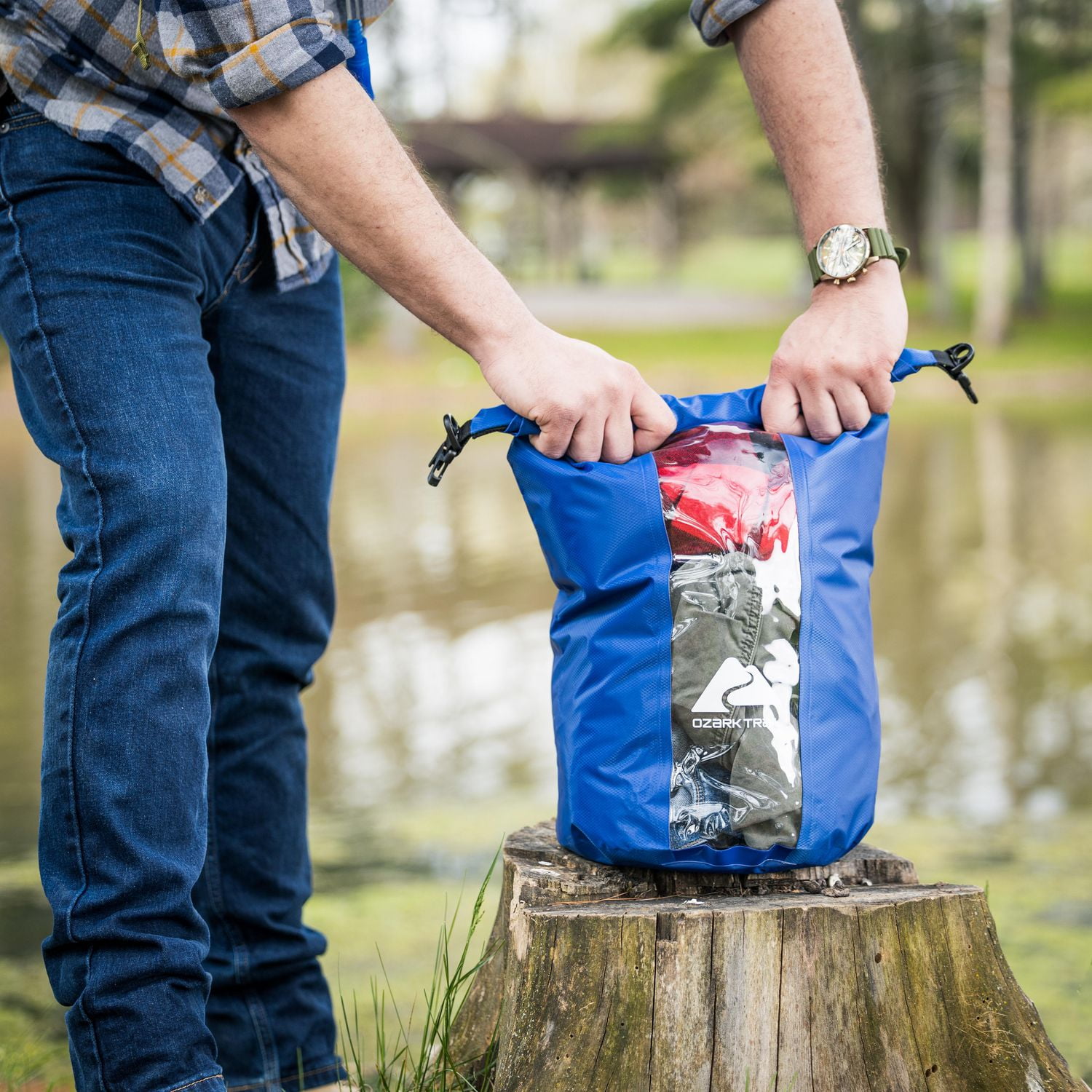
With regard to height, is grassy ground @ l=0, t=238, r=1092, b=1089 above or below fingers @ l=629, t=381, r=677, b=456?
below

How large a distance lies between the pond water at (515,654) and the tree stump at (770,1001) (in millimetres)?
1607

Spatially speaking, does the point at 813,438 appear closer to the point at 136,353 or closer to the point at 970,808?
the point at 136,353

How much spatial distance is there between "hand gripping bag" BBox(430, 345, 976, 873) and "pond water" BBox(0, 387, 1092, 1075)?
5.45ft

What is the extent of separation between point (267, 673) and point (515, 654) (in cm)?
292

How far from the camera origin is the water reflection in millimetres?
3549

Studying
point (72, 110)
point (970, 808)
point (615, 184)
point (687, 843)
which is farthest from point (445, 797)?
point (615, 184)

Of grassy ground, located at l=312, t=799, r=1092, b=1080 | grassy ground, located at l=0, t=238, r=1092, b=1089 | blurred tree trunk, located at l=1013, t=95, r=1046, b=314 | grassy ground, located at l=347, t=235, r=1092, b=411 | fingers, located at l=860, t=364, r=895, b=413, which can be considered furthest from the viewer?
blurred tree trunk, located at l=1013, t=95, r=1046, b=314

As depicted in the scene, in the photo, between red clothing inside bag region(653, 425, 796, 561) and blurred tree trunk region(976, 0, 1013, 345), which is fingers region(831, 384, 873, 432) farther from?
blurred tree trunk region(976, 0, 1013, 345)

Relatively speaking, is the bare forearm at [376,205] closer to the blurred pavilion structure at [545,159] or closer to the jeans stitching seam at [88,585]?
the jeans stitching seam at [88,585]

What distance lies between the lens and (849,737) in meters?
1.39

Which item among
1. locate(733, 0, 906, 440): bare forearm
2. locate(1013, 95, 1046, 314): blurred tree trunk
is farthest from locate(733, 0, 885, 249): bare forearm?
locate(1013, 95, 1046, 314): blurred tree trunk

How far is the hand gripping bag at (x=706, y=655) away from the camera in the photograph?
135cm

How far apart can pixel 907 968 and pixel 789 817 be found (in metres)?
0.18

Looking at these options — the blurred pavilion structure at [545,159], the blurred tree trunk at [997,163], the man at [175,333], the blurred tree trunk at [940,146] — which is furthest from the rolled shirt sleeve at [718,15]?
the blurred pavilion structure at [545,159]
